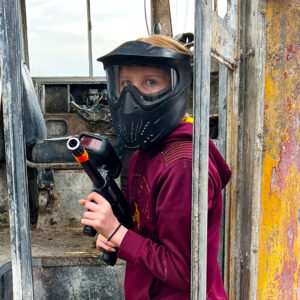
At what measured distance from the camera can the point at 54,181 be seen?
373cm

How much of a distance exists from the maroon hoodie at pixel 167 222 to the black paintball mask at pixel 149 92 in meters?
0.07

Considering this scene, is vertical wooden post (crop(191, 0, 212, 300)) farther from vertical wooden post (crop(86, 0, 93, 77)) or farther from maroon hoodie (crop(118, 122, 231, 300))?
vertical wooden post (crop(86, 0, 93, 77))

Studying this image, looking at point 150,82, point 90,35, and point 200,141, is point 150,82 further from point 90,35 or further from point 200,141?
point 90,35

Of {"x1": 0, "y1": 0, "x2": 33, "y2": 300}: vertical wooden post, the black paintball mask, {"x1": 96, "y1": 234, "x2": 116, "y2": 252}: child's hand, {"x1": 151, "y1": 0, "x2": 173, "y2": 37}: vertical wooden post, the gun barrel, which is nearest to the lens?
{"x1": 0, "y1": 0, "x2": 33, "y2": 300}: vertical wooden post

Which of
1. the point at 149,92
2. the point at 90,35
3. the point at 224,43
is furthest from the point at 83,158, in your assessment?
the point at 90,35

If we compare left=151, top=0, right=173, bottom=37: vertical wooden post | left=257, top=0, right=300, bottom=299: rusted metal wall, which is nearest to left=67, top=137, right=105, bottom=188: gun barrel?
left=257, top=0, right=300, bottom=299: rusted metal wall

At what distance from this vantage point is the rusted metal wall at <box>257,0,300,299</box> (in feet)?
4.64

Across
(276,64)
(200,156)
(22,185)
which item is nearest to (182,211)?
(200,156)

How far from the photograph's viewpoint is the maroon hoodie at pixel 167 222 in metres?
1.12

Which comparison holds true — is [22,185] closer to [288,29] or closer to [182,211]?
[182,211]

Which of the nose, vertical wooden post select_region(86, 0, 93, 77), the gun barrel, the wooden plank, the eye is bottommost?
the gun barrel

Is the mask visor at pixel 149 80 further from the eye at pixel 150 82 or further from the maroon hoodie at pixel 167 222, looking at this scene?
the maroon hoodie at pixel 167 222

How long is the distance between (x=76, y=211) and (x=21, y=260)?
2710mm

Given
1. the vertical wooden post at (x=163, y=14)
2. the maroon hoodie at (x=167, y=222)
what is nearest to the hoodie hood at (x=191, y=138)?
the maroon hoodie at (x=167, y=222)
